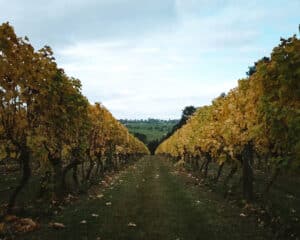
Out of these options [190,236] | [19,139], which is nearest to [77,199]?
[19,139]

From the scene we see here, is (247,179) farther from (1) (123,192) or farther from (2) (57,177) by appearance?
(2) (57,177)

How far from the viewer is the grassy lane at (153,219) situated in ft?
52.1

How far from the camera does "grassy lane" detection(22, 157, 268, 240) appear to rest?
15883 mm

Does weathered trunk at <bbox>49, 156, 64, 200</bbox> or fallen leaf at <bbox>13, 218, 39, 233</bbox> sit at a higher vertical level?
weathered trunk at <bbox>49, 156, 64, 200</bbox>

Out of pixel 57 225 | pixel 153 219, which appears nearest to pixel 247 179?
pixel 153 219

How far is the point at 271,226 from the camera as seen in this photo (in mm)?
17062

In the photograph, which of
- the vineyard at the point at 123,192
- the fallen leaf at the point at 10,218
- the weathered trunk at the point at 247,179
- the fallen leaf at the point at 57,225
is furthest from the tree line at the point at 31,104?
the weathered trunk at the point at 247,179

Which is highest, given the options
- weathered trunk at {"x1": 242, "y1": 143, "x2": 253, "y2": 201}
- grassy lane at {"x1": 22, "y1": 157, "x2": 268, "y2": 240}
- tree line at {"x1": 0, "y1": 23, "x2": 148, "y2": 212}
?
tree line at {"x1": 0, "y1": 23, "x2": 148, "y2": 212}

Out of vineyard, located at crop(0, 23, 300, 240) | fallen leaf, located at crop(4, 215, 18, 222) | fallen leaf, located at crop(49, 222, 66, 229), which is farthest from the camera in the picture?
fallen leaf, located at crop(4, 215, 18, 222)

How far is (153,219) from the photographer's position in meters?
19.1

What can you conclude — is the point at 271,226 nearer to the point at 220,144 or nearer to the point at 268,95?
the point at 268,95

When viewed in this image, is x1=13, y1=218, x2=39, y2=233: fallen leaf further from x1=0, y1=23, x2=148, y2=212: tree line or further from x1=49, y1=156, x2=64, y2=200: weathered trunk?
x1=49, y1=156, x2=64, y2=200: weathered trunk

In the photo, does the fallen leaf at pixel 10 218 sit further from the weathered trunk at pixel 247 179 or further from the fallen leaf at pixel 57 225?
the weathered trunk at pixel 247 179

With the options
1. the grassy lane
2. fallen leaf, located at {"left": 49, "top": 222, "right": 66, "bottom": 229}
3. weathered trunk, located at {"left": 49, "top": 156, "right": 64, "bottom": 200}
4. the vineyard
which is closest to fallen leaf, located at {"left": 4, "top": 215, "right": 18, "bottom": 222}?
the vineyard
